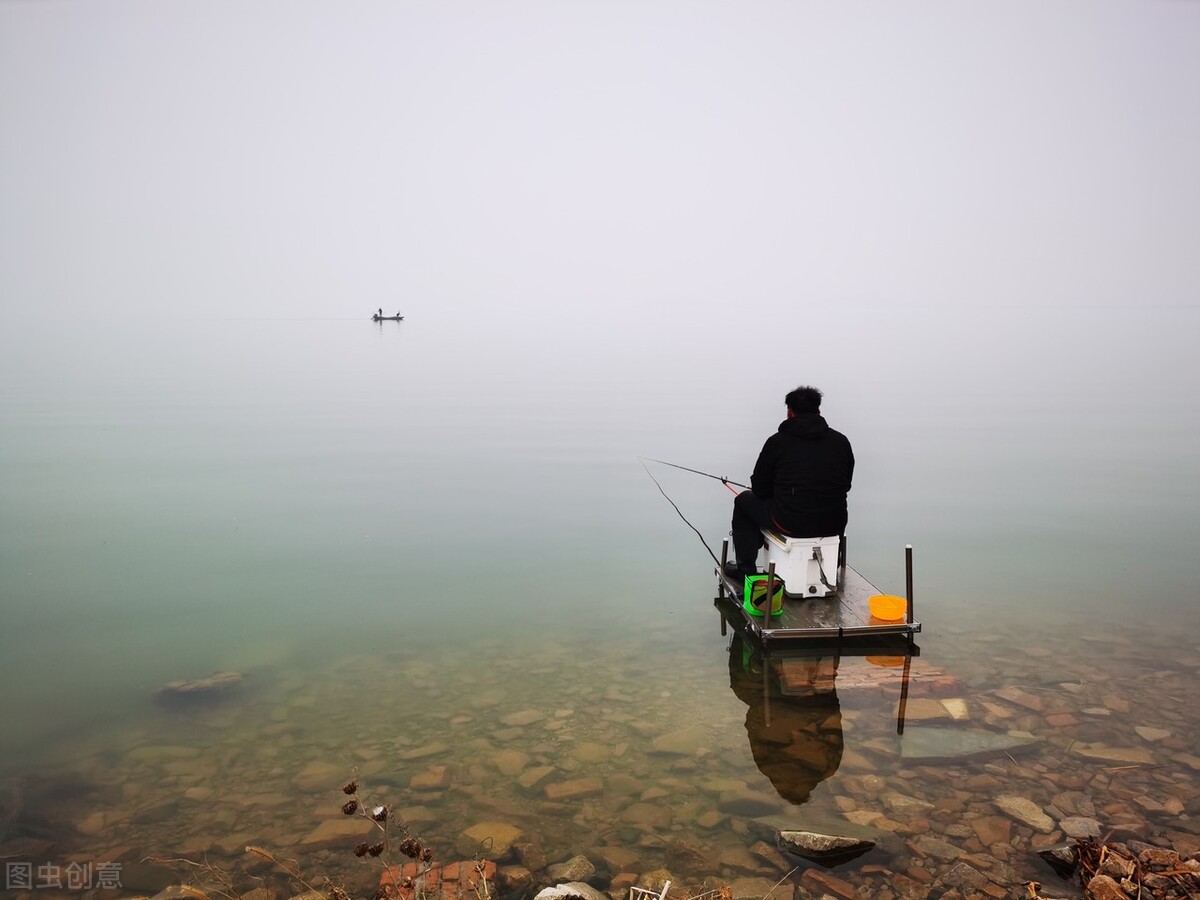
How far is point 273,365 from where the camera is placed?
45.2 metres

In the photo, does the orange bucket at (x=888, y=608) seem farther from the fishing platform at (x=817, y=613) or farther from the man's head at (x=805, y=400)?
the man's head at (x=805, y=400)

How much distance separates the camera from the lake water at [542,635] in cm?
611

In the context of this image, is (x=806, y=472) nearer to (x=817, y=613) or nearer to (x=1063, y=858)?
(x=817, y=613)

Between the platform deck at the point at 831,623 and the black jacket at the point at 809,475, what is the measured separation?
766mm

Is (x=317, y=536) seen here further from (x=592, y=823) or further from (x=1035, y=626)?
(x=1035, y=626)

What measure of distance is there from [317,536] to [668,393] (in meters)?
20.2

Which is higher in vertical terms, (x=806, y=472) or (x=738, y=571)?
(x=806, y=472)

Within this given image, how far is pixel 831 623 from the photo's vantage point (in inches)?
328

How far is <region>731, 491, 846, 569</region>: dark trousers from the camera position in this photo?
28.3 feet

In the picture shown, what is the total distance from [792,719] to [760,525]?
249 centimetres

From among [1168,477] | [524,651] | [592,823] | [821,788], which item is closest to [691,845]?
[592,823]

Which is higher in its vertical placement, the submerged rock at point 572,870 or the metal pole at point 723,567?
the metal pole at point 723,567

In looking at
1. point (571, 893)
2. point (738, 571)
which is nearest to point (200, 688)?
point (571, 893)

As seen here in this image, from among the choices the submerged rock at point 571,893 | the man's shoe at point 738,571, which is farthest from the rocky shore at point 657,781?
the man's shoe at point 738,571
